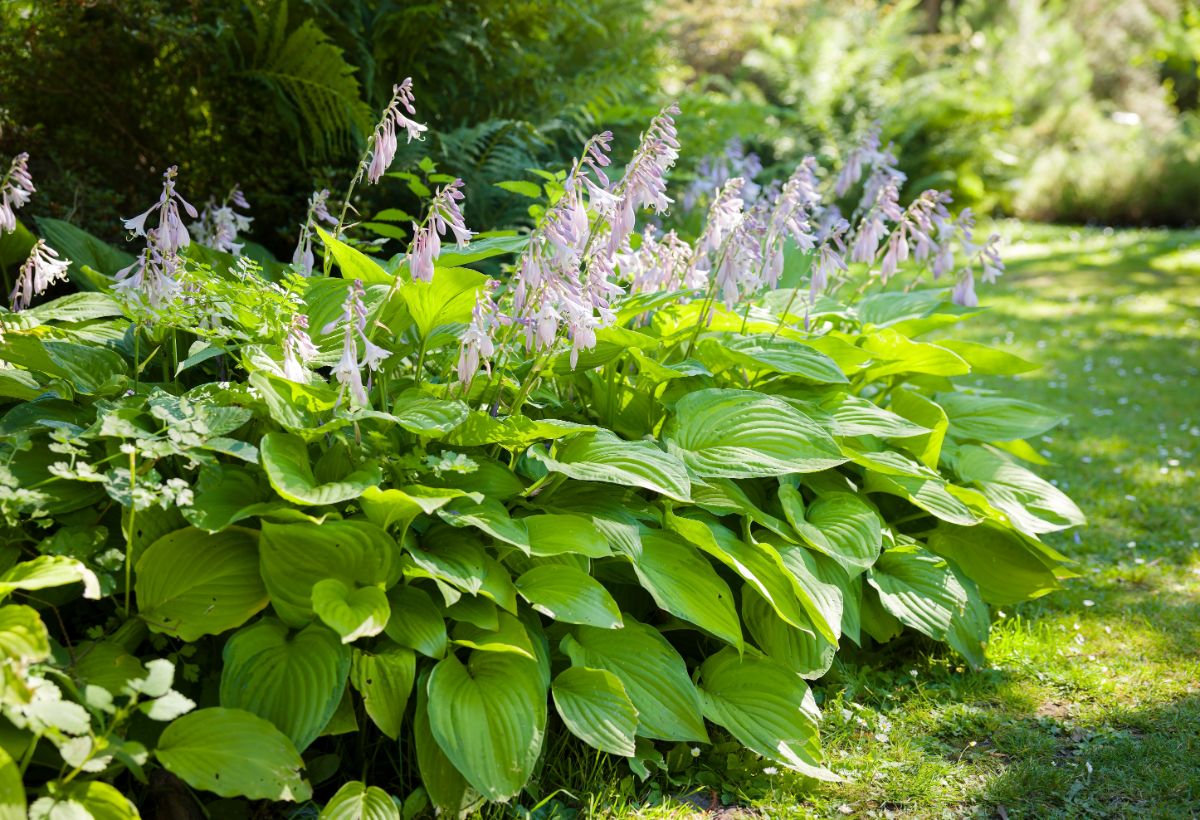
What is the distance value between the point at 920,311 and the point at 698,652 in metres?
1.91

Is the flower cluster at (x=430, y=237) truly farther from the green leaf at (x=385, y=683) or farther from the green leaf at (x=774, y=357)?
the green leaf at (x=774, y=357)

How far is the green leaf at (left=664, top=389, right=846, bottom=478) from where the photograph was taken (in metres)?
2.87

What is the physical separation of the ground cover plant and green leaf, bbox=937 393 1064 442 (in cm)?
62

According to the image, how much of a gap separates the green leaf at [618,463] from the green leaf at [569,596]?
10.2 inches

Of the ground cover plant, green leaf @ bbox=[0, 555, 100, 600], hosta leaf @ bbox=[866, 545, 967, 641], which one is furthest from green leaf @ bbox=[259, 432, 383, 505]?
hosta leaf @ bbox=[866, 545, 967, 641]

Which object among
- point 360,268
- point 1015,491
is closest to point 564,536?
point 360,268

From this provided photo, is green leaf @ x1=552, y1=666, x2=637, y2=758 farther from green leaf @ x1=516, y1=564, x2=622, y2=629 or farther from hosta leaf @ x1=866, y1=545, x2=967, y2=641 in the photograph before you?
hosta leaf @ x1=866, y1=545, x2=967, y2=641

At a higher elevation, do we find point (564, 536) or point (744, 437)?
point (744, 437)

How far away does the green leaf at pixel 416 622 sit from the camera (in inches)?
93.5

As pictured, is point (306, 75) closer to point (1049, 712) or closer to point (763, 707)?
point (763, 707)

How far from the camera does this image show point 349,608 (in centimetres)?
223

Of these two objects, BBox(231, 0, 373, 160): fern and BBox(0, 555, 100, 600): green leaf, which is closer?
BBox(0, 555, 100, 600): green leaf

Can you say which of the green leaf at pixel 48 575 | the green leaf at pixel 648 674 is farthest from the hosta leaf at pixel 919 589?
the green leaf at pixel 48 575

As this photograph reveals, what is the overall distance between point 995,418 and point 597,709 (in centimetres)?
238
